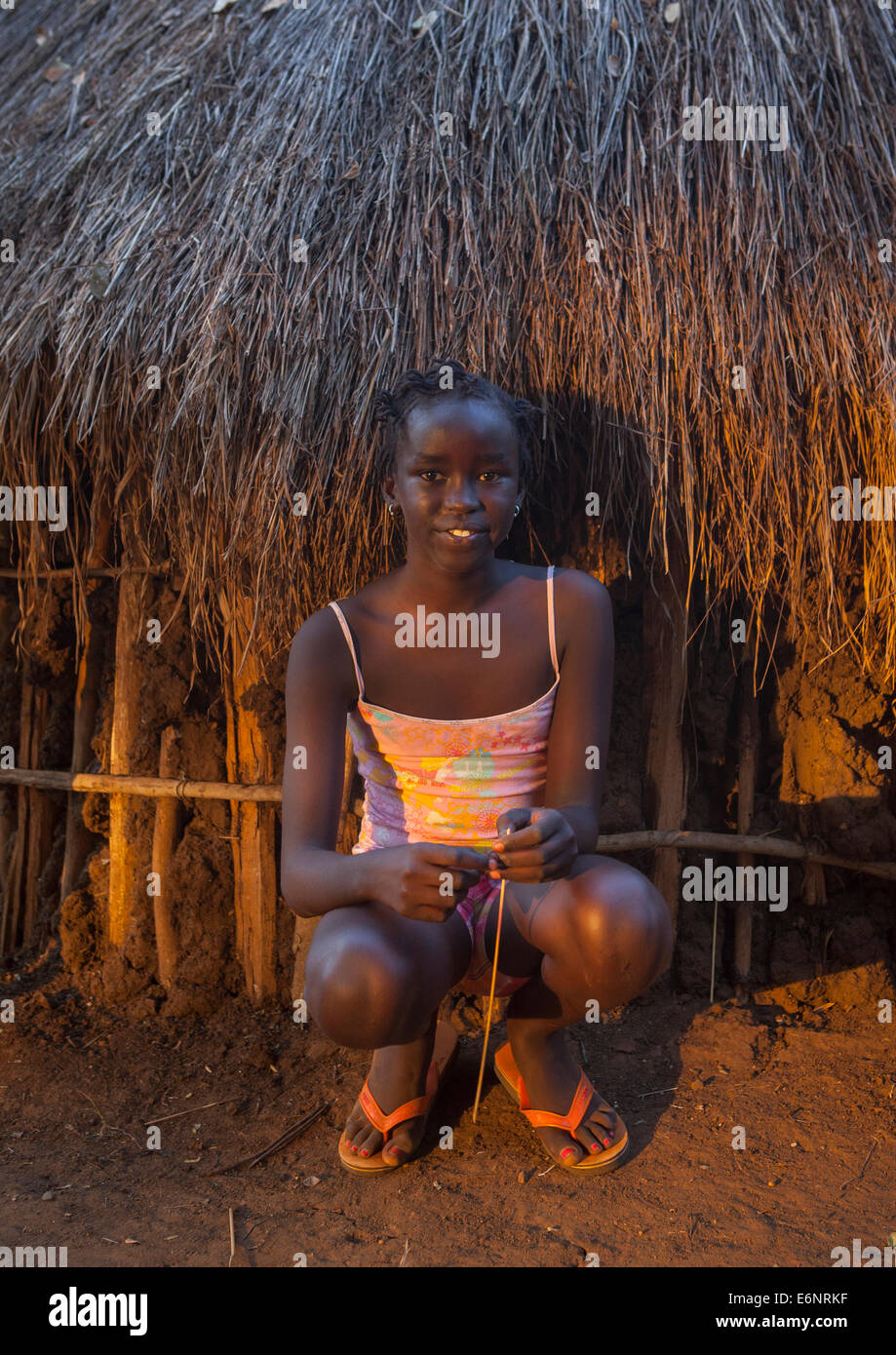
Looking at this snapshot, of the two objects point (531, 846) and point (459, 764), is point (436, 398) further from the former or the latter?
point (531, 846)

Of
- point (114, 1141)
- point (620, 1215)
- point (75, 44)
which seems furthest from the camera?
point (75, 44)

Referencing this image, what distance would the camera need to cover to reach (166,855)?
313 centimetres

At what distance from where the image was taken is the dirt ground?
6.68 feet

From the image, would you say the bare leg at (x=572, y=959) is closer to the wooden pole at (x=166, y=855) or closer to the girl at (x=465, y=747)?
the girl at (x=465, y=747)

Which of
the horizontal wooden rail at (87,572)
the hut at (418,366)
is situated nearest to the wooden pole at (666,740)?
the hut at (418,366)

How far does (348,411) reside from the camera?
2.66m

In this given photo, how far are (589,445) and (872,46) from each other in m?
1.61

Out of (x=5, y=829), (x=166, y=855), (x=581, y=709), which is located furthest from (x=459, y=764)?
(x=5, y=829)

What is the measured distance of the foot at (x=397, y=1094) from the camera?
2266 mm

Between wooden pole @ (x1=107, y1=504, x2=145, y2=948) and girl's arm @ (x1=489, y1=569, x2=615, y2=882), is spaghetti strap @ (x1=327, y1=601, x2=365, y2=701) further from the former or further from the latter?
wooden pole @ (x1=107, y1=504, x2=145, y2=948)

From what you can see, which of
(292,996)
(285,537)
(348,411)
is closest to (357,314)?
(348,411)

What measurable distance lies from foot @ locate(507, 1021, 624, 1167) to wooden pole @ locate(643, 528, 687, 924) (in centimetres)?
88

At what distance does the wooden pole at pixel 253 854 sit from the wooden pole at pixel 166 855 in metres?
0.19
